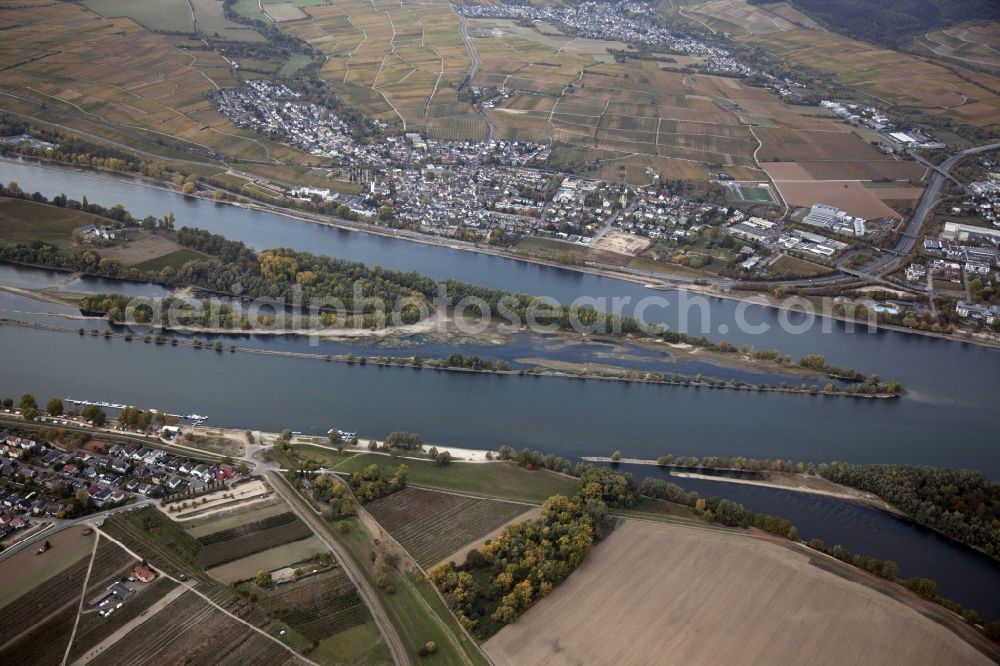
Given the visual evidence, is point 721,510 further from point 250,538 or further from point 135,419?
point 135,419

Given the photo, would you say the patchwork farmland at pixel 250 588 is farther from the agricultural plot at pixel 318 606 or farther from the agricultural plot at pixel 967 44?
the agricultural plot at pixel 967 44

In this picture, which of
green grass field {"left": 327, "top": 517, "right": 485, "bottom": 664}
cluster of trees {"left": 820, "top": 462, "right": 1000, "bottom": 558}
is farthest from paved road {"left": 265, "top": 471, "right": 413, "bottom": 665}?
cluster of trees {"left": 820, "top": 462, "right": 1000, "bottom": 558}

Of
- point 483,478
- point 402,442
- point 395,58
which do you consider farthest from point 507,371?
point 395,58

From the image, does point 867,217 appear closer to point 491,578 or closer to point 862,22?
point 491,578

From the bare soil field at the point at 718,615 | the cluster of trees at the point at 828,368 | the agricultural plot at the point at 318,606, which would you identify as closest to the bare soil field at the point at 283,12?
the cluster of trees at the point at 828,368

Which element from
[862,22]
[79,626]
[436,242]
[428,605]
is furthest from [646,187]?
[862,22]

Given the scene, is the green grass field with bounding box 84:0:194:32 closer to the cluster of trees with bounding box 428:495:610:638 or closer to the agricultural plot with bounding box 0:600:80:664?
the agricultural plot with bounding box 0:600:80:664
